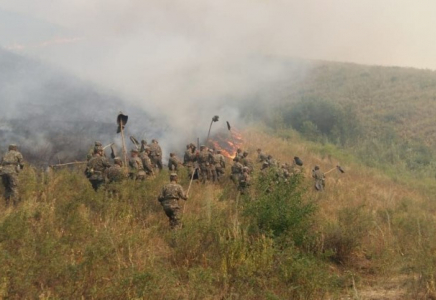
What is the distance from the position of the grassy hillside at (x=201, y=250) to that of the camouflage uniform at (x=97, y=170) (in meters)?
0.47

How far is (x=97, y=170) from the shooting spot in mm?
11078

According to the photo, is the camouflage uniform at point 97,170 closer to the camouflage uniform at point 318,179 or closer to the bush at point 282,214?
the bush at point 282,214

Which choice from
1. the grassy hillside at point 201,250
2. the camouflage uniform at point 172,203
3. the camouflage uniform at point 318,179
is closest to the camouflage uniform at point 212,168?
the camouflage uniform at point 318,179

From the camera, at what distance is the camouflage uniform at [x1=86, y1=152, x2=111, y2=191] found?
432 inches

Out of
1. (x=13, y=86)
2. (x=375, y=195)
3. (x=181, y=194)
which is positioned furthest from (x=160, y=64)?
(x=181, y=194)

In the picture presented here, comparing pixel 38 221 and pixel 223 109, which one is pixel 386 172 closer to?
pixel 223 109

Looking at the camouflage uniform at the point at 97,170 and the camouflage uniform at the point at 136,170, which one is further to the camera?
the camouflage uniform at the point at 136,170

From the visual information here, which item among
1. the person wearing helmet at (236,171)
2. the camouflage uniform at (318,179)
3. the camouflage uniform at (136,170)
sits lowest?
the camouflage uniform at (318,179)

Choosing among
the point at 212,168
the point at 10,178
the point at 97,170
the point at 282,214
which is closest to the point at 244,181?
the point at 212,168

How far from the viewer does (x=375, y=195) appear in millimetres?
15633

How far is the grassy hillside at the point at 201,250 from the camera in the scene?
513 cm

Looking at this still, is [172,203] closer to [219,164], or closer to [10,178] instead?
[10,178]

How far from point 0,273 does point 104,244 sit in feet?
4.71


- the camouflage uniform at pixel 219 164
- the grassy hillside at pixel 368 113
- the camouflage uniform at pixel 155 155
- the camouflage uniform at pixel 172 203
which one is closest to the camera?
the camouflage uniform at pixel 172 203
